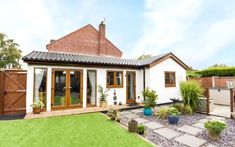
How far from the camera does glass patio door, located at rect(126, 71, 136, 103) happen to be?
1063 centimetres

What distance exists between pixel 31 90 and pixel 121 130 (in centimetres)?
546

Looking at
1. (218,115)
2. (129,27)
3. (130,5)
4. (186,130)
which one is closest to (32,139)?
(186,130)

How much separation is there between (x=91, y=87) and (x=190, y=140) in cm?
637

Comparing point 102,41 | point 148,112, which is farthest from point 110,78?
point 102,41

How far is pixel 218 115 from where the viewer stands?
7.47m

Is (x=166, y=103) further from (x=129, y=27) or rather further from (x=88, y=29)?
(x=88, y=29)

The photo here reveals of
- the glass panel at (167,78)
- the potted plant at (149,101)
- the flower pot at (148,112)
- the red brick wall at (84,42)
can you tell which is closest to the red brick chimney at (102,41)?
the red brick wall at (84,42)

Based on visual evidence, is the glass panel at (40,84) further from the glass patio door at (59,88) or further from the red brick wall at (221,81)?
the red brick wall at (221,81)

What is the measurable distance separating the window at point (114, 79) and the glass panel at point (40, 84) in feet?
12.9

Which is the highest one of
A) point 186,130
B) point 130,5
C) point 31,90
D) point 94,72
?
point 130,5

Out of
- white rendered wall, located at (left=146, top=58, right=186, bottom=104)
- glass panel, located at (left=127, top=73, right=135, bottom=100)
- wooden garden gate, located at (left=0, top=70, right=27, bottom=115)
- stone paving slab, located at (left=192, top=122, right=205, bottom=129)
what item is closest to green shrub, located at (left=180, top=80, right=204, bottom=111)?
stone paving slab, located at (left=192, top=122, right=205, bottom=129)

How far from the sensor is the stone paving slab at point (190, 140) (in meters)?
4.28

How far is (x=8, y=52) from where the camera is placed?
90.4 ft

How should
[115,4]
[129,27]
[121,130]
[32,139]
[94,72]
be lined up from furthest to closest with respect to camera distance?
[129,27], [115,4], [94,72], [121,130], [32,139]
